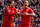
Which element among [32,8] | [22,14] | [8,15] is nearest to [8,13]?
[8,15]

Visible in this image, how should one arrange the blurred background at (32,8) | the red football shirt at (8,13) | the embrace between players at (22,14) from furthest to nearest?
the blurred background at (32,8) → the red football shirt at (8,13) → the embrace between players at (22,14)

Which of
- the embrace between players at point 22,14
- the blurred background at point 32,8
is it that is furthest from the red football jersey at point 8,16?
the blurred background at point 32,8

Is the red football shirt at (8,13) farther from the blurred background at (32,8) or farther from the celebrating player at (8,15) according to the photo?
the blurred background at (32,8)

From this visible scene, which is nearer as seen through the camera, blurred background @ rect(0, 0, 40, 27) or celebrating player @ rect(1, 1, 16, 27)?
celebrating player @ rect(1, 1, 16, 27)

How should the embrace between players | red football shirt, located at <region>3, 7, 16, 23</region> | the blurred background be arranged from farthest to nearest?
1. the blurred background
2. red football shirt, located at <region>3, 7, 16, 23</region>
3. the embrace between players

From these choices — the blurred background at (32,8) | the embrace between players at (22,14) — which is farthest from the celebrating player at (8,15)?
the blurred background at (32,8)

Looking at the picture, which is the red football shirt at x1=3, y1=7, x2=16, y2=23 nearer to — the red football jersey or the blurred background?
the red football jersey

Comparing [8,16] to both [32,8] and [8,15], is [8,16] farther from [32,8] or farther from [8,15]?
[32,8]

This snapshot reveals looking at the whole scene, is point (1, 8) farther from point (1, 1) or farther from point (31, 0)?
point (31, 0)

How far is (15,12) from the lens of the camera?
2.87 metres

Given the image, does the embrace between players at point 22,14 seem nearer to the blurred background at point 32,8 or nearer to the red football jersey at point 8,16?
the red football jersey at point 8,16

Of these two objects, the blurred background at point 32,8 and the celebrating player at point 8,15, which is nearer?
the celebrating player at point 8,15

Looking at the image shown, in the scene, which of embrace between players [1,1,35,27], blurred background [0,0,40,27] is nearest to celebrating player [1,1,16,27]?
embrace between players [1,1,35,27]

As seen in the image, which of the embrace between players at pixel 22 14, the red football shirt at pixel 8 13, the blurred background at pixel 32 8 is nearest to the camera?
the embrace between players at pixel 22 14
